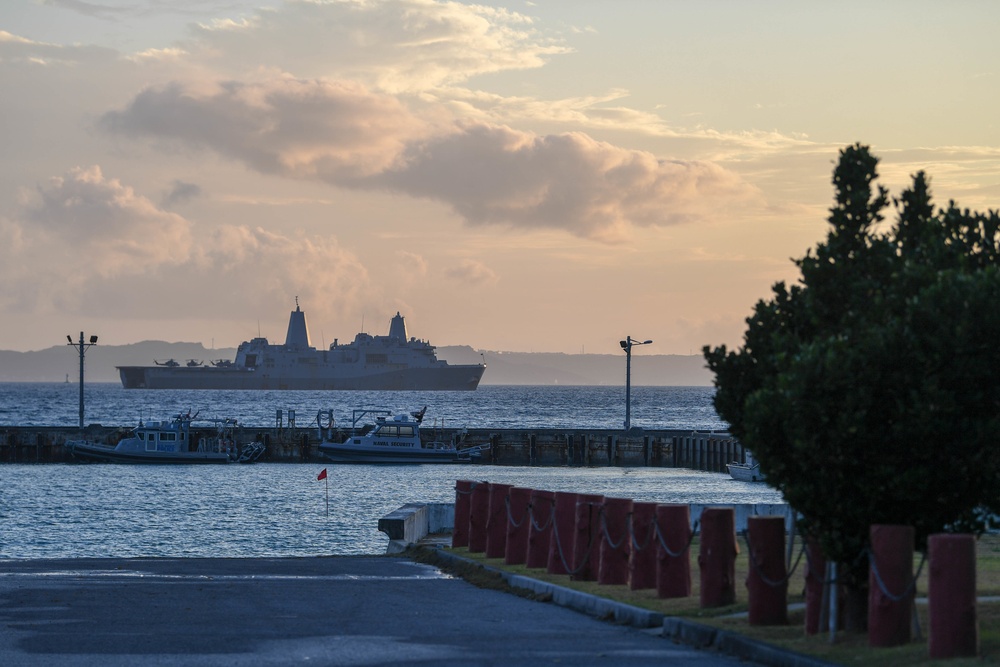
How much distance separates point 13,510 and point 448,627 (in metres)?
42.5

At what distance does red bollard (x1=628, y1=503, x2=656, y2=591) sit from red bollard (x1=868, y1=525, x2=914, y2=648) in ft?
14.9

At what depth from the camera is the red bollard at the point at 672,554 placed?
48.1ft

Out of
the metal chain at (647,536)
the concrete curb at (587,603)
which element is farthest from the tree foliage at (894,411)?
the metal chain at (647,536)

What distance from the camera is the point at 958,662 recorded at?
10.1 meters

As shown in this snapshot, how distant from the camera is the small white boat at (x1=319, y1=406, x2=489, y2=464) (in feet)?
284

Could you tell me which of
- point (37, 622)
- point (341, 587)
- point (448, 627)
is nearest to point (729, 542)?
point (448, 627)

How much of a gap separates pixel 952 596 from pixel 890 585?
800 mm

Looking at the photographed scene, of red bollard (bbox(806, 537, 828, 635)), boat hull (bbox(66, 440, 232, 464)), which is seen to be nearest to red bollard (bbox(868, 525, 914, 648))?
red bollard (bbox(806, 537, 828, 635))

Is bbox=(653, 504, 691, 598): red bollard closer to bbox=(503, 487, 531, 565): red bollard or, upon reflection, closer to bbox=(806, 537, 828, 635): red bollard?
bbox=(806, 537, 828, 635): red bollard

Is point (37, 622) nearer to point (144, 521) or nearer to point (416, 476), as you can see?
point (144, 521)

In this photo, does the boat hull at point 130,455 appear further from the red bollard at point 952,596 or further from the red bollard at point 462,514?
the red bollard at point 952,596

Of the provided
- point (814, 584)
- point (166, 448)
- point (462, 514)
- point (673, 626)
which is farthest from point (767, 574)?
point (166, 448)

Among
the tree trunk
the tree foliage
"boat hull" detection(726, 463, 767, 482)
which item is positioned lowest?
"boat hull" detection(726, 463, 767, 482)

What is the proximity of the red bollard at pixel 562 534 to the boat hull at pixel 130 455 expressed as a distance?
230ft
